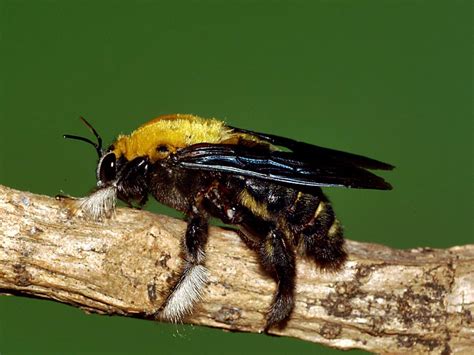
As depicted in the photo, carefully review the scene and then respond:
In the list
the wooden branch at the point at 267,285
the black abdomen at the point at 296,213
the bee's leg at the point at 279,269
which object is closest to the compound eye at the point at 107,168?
the wooden branch at the point at 267,285

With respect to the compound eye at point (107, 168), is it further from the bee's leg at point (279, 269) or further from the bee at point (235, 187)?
the bee's leg at point (279, 269)

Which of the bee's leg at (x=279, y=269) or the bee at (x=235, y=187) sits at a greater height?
the bee at (x=235, y=187)

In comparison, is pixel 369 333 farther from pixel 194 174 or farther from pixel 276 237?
pixel 194 174

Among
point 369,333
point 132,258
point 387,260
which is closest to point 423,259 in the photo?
point 387,260

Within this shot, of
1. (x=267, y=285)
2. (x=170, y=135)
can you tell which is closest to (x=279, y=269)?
(x=267, y=285)

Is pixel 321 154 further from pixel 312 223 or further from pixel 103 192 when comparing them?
pixel 103 192

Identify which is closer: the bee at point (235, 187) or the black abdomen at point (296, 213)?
the bee at point (235, 187)
